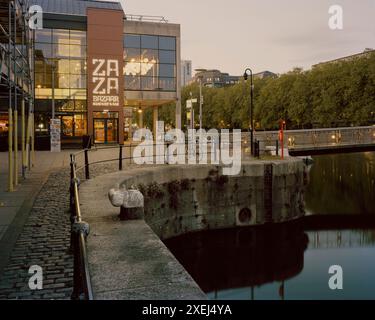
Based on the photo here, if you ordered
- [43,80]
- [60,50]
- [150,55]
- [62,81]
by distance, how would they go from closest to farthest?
[43,80]
[62,81]
[60,50]
[150,55]

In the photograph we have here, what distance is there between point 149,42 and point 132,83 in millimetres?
4110

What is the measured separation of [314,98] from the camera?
56.7 m

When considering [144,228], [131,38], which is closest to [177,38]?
[131,38]

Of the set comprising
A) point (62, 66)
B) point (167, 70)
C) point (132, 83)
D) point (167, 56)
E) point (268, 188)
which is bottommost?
point (268, 188)

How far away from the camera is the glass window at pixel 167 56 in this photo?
129 feet

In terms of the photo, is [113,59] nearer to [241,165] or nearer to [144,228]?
[241,165]

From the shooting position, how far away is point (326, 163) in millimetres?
47719

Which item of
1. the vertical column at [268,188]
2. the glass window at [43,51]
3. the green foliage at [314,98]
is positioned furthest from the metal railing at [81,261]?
the green foliage at [314,98]

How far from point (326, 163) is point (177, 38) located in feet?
71.5

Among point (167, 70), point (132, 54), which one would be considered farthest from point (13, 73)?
point (167, 70)

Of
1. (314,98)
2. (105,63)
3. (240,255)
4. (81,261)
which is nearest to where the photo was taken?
(81,261)

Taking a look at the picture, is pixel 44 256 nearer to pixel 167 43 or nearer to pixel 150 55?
pixel 150 55

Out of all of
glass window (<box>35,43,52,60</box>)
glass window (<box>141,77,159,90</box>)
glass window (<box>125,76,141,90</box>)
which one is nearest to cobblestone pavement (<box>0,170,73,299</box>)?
glass window (<box>35,43,52,60</box>)

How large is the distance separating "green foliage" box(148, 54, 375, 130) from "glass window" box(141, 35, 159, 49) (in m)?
24.6
